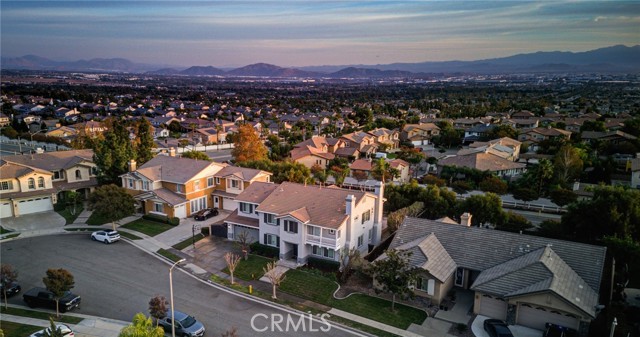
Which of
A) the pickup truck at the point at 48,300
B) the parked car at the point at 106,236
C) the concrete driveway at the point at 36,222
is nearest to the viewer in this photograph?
the pickup truck at the point at 48,300

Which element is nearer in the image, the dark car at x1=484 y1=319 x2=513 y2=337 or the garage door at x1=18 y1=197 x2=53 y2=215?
the dark car at x1=484 y1=319 x2=513 y2=337

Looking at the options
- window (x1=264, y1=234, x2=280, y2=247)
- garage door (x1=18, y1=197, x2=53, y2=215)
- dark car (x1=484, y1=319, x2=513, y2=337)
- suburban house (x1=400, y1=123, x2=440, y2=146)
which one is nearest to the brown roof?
window (x1=264, y1=234, x2=280, y2=247)

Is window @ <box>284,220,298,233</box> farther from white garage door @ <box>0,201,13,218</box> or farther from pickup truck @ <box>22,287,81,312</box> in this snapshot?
white garage door @ <box>0,201,13,218</box>

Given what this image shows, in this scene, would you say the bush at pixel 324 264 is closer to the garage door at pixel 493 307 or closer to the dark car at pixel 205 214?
the garage door at pixel 493 307

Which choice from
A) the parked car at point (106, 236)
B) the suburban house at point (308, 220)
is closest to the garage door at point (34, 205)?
the parked car at point (106, 236)

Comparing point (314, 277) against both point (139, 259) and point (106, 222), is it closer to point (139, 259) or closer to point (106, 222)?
point (139, 259)

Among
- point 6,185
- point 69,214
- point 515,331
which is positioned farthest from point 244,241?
point 6,185

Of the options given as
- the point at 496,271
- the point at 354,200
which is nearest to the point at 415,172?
the point at 354,200
